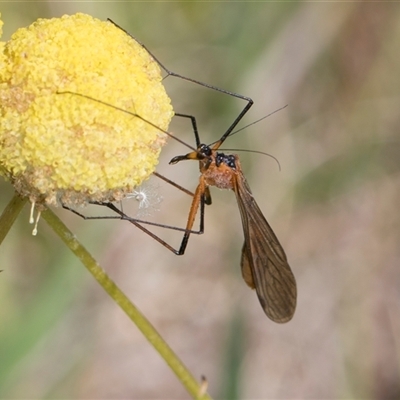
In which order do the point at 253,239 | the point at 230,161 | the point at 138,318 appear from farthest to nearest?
the point at 230,161, the point at 253,239, the point at 138,318

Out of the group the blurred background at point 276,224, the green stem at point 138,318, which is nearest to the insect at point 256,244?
the green stem at point 138,318

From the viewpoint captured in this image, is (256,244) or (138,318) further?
(256,244)

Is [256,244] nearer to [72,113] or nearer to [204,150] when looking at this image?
[204,150]

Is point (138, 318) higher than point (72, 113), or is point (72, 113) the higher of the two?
point (72, 113)

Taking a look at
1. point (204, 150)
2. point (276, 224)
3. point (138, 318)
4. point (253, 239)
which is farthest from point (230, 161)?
point (276, 224)

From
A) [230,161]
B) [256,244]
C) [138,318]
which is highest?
[230,161]

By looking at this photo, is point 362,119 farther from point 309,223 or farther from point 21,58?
point 21,58

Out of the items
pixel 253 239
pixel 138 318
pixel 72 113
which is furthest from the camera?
pixel 253 239
